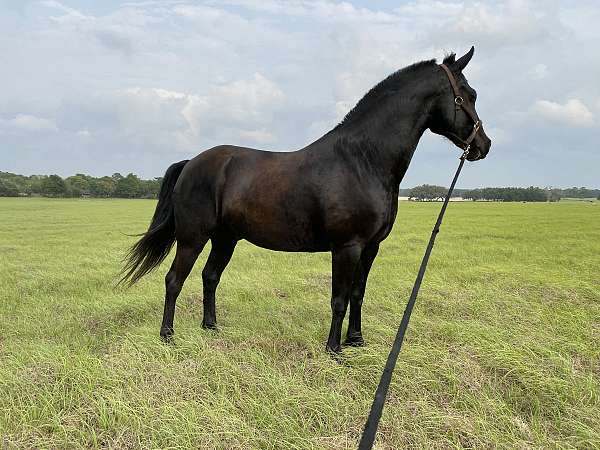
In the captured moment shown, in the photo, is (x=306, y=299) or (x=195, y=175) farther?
(x=306, y=299)

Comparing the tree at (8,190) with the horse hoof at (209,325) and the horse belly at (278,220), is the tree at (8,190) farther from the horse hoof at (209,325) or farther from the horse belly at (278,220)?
the horse belly at (278,220)

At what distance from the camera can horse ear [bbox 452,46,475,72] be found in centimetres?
397

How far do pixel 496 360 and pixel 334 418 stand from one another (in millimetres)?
1925

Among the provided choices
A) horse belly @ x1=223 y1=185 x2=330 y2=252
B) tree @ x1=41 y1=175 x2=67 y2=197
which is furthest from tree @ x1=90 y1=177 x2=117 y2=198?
horse belly @ x1=223 y1=185 x2=330 y2=252

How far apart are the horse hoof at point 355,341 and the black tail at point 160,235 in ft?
8.35

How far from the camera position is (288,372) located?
3.74 m

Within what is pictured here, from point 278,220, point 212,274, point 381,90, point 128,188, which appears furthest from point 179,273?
point 128,188

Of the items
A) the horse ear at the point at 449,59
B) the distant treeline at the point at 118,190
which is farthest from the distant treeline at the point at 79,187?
the horse ear at the point at 449,59

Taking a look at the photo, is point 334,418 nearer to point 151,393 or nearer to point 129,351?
point 151,393

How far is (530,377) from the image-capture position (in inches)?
142

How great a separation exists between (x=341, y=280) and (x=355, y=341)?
3.05 ft

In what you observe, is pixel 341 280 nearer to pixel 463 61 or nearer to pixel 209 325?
pixel 209 325

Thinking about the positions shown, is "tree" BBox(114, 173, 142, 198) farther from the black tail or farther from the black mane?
the black mane

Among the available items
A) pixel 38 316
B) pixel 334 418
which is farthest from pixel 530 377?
pixel 38 316
